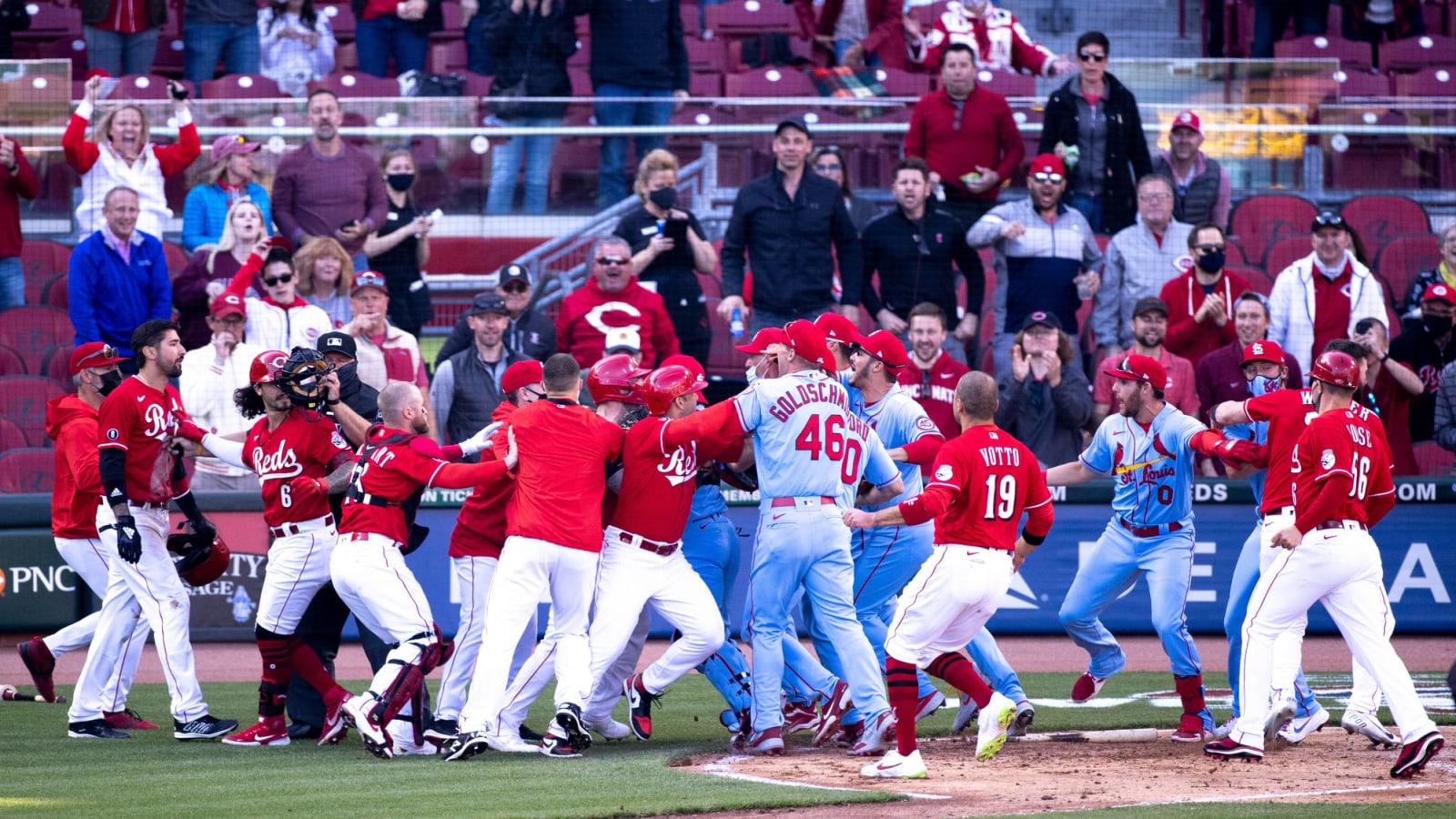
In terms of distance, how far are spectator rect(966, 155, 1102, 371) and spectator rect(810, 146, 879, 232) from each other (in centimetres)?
77

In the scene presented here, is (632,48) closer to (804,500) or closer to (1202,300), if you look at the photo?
(1202,300)

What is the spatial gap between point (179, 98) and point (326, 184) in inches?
45.3

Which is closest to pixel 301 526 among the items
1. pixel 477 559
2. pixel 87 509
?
pixel 477 559

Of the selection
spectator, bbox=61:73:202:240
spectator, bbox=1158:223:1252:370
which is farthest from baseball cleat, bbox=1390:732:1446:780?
spectator, bbox=61:73:202:240

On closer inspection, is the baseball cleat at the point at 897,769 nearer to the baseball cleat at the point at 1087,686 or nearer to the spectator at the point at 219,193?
the baseball cleat at the point at 1087,686

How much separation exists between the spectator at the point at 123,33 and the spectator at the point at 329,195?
2.94 m

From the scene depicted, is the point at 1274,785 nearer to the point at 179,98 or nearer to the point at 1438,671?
the point at 1438,671

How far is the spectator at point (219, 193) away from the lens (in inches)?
454

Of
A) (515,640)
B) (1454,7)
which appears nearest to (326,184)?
(515,640)

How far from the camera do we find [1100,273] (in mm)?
11688

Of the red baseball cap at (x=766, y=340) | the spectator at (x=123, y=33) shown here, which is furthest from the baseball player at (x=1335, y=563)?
the spectator at (x=123, y=33)

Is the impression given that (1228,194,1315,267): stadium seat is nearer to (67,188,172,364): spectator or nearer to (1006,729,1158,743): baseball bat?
(1006,729,1158,743): baseball bat

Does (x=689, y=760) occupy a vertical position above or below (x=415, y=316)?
below

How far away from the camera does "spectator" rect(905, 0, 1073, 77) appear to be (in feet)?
45.5
